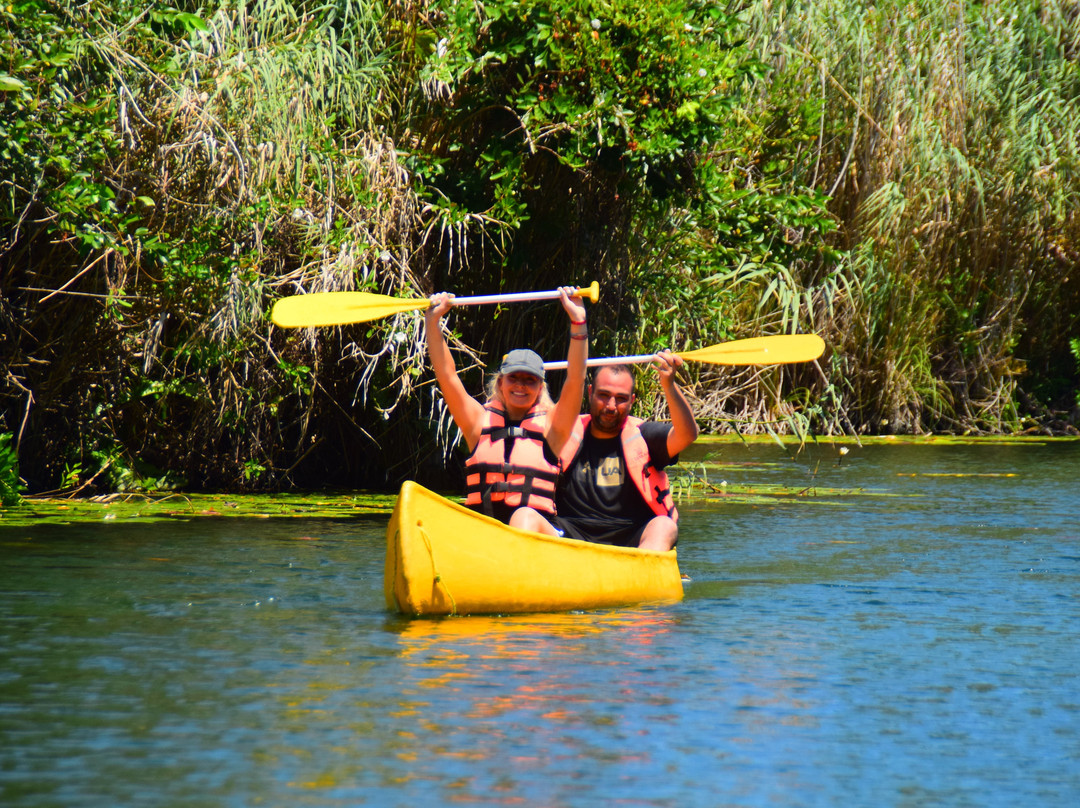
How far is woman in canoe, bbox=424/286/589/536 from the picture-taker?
5895 mm

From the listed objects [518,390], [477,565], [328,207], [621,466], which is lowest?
[477,565]

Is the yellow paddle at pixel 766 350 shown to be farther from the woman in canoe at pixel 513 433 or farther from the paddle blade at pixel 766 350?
the woman in canoe at pixel 513 433

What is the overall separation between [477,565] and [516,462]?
22.1 inches

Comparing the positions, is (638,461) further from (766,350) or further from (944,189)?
(944,189)

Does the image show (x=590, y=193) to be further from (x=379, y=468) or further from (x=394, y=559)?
(x=394, y=559)

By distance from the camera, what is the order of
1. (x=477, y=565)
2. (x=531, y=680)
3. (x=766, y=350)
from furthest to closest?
(x=766, y=350), (x=477, y=565), (x=531, y=680)

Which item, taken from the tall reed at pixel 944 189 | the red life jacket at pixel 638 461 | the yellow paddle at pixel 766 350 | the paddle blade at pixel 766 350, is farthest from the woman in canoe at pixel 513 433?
the tall reed at pixel 944 189

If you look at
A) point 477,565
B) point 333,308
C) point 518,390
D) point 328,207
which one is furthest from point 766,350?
point 328,207

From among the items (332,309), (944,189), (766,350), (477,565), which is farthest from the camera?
(944,189)

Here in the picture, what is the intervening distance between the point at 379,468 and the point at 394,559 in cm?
407

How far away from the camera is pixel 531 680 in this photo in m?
4.49

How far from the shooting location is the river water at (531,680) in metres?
3.52

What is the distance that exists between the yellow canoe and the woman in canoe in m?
0.28

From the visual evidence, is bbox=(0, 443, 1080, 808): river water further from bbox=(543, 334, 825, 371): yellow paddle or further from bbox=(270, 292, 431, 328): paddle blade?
bbox=(270, 292, 431, 328): paddle blade
